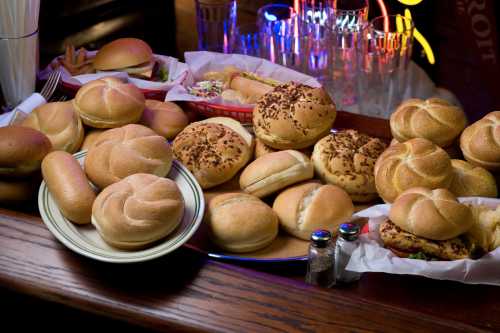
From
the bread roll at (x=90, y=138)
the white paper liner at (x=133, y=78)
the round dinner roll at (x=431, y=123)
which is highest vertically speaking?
the round dinner roll at (x=431, y=123)

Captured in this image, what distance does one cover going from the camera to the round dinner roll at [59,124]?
1.64 m

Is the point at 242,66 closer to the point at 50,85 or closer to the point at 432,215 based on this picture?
the point at 50,85

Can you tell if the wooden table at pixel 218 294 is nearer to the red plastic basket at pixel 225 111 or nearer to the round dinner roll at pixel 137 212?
the round dinner roll at pixel 137 212

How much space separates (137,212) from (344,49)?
1.38 metres

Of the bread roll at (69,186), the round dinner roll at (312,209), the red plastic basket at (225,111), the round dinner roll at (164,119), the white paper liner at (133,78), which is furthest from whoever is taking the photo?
the white paper liner at (133,78)

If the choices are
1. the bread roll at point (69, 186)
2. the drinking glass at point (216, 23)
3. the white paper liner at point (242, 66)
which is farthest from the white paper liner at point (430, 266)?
the drinking glass at point (216, 23)

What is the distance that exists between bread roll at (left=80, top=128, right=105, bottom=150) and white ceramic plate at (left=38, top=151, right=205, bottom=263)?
29 cm

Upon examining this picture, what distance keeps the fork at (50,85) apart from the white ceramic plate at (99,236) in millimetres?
670

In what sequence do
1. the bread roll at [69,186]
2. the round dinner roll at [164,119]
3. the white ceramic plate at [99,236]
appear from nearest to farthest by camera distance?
the white ceramic plate at [99,236] → the bread roll at [69,186] → the round dinner roll at [164,119]

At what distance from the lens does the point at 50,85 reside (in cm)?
202

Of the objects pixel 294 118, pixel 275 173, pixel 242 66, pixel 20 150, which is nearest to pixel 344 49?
pixel 242 66

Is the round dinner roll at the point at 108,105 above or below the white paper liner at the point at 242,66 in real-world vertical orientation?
above

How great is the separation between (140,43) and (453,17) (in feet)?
7.89

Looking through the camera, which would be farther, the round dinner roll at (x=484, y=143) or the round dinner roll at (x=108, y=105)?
the round dinner roll at (x=108, y=105)
